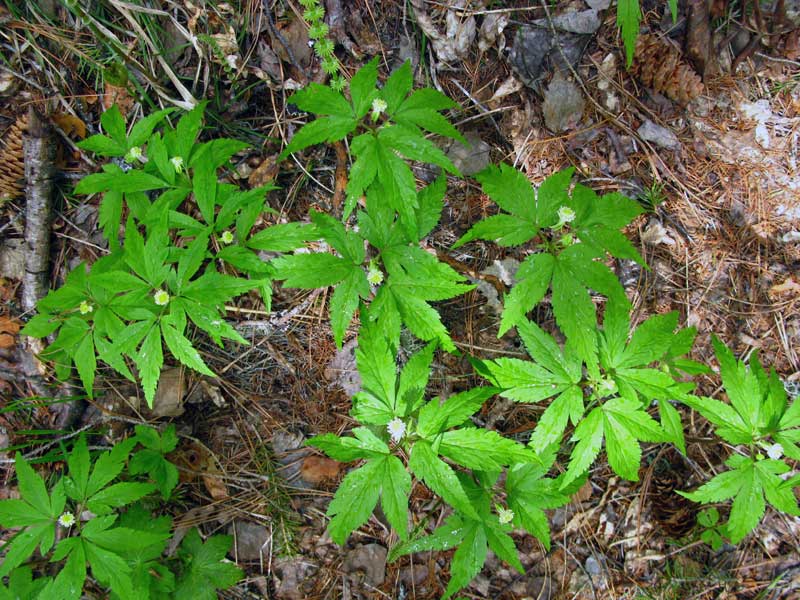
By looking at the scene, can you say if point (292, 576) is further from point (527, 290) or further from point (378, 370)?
point (527, 290)

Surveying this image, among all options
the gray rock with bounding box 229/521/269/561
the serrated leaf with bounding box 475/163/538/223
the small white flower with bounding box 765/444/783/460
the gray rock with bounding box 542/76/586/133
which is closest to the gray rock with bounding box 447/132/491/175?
the gray rock with bounding box 542/76/586/133

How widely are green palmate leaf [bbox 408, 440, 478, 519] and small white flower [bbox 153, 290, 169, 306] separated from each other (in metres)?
1.40

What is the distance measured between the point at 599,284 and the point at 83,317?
104 inches

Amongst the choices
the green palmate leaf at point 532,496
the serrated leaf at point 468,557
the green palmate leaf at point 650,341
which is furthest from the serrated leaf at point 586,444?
the serrated leaf at point 468,557

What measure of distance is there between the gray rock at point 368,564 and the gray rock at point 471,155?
2381mm

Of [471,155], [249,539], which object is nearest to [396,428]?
[249,539]

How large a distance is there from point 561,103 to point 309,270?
1.96 meters

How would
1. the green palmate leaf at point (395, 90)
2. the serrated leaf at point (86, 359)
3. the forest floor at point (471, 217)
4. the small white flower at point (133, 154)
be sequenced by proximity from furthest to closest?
1. the forest floor at point (471, 217)
2. the small white flower at point (133, 154)
3. the serrated leaf at point (86, 359)
4. the green palmate leaf at point (395, 90)

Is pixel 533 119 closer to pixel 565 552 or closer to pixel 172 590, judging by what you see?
pixel 565 552

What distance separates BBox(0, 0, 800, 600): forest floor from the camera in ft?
9.99

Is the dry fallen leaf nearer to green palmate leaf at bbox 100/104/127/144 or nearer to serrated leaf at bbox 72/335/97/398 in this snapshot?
serrated leaf at bbox 72/335/97/398

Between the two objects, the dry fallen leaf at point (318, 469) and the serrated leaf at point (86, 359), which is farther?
the dry fallen leaf at point (318, 469)

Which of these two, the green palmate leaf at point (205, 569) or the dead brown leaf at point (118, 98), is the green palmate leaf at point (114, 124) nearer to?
the dead brown leaf at point (118, 98)

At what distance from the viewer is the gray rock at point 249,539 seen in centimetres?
306
